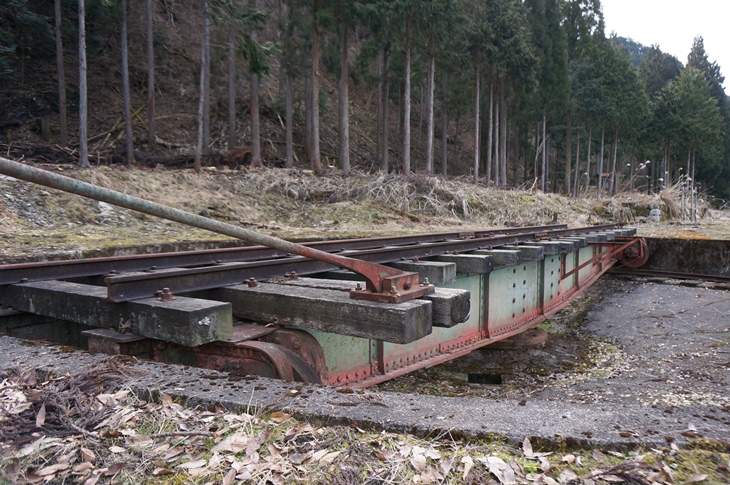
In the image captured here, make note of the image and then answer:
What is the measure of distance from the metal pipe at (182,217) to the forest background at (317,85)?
1342cm

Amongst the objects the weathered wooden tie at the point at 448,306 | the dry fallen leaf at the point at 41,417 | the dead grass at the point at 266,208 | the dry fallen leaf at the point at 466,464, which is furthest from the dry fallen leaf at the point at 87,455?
the dead grass at the point at 266,208

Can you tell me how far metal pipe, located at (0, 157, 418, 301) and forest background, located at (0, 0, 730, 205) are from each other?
13421 millimetres

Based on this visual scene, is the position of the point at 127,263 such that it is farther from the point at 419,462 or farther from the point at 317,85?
the point at 317,85

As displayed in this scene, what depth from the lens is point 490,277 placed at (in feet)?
19.9

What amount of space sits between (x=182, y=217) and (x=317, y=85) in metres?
17.9

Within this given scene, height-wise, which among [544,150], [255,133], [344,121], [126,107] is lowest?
[255,133]

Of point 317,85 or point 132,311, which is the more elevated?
point 317,85

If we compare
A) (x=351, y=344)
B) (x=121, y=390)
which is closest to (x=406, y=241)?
(x=351, y=344)

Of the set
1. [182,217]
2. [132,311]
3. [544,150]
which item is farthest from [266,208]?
[544,150]

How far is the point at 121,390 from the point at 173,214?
777 millimetres

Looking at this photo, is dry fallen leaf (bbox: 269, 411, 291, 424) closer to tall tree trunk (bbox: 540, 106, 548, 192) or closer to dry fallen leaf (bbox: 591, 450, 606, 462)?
dry fallen leaf (bbox: 591, 450, 606, 462)

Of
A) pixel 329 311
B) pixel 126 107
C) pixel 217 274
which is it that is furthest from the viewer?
pixel 126 107

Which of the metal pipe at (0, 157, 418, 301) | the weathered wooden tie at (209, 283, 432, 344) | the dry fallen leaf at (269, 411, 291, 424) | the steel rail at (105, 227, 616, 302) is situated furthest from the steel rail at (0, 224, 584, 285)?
the dry fallen leaf at (269, 411, 291, 424)

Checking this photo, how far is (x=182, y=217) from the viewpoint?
89.4 inches
